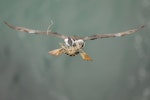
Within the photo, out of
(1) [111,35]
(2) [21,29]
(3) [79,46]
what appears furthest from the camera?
(2) [21,29]

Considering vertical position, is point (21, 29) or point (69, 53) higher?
point (21, 29)

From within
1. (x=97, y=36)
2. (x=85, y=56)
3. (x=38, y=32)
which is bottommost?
(x=85, y=56)

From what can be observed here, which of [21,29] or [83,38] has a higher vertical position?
[21,29]

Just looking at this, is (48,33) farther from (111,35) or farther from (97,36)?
(111,35)

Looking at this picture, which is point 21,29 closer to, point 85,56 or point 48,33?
point 48,33

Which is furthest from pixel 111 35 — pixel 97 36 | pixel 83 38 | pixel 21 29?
pixel 21 29

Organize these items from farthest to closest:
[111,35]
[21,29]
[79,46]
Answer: [21,29] < [111,35] < [79,46]

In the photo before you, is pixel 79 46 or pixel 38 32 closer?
pixel 79 46

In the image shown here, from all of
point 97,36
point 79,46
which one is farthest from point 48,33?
point 97,36

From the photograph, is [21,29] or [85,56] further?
[21,29]
